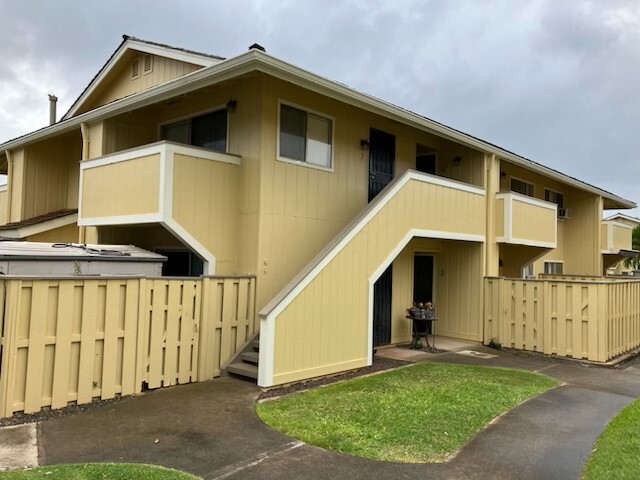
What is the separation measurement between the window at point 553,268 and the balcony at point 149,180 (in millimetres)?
14376

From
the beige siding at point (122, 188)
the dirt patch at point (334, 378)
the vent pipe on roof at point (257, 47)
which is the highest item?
the vent pipe on roof at point (257, 47)

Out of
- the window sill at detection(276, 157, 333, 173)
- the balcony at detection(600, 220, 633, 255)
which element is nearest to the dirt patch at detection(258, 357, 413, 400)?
the window sill at detection(276, 157, 333, 173)

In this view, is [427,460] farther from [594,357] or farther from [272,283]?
[594,357]

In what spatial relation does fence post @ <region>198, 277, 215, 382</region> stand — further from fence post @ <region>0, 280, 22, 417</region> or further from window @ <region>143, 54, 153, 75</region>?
window @ <region>143, 54, 153, 75</region>

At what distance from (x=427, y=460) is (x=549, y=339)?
7.56m

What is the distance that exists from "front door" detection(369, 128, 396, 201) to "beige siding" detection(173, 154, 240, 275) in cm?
356

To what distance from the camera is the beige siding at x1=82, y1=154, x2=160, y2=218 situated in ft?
26.6

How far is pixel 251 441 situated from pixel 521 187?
14.4 meters

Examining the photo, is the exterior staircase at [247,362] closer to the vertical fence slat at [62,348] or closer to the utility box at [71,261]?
the utility box at [71,261]

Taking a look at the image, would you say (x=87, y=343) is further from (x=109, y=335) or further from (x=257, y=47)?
(x=257, y=47)

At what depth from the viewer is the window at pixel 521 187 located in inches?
630

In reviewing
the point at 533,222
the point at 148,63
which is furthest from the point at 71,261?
the point at 533,222

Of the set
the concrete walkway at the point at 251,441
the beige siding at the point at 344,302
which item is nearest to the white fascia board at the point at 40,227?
the concrete walkway at the point at 251,441

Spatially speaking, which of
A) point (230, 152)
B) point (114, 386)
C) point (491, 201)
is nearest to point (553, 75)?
point (491, 201)
